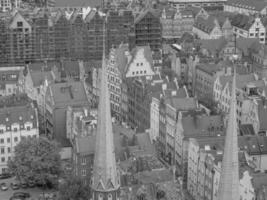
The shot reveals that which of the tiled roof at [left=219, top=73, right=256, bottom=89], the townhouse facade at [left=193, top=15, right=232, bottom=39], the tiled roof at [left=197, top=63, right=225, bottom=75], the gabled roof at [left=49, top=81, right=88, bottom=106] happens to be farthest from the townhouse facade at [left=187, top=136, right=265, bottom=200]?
the townhouse facade at [left=193, top=15, right=232, bottom=39]

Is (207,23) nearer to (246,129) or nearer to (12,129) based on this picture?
(246,129)

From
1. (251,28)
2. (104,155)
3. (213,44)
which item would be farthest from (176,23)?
(104,155)

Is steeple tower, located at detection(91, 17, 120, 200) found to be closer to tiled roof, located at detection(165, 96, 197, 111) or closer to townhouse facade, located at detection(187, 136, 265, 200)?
townhouse facade, located at detection(187, 136, 265, 200)

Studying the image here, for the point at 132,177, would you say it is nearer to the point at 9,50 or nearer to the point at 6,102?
the point at 6,102

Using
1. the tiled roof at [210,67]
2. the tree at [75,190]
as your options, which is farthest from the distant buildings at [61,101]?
the tiled roof at [210,67]

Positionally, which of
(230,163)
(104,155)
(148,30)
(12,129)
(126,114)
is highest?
(148,30)

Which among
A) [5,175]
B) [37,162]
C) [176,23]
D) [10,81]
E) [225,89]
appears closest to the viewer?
[37,162]


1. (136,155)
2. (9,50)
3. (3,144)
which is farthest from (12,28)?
(136,155)
